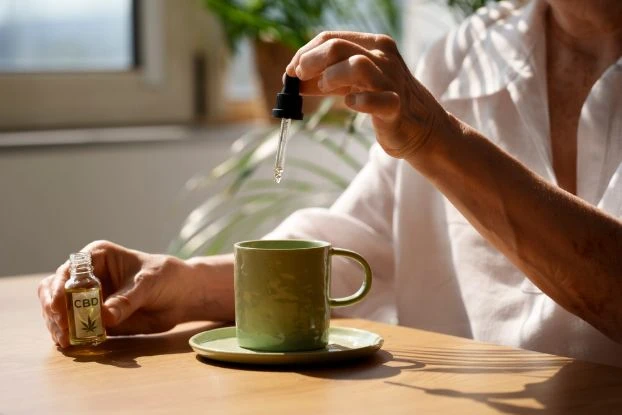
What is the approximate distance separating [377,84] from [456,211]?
0.46 m

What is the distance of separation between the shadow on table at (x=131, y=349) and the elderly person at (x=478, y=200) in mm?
22

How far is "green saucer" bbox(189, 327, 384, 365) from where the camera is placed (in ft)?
3.16

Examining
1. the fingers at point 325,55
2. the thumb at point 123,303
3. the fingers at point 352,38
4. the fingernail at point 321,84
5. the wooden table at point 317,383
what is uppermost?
the fingers at point 352,38

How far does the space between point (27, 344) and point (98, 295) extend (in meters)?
0.10

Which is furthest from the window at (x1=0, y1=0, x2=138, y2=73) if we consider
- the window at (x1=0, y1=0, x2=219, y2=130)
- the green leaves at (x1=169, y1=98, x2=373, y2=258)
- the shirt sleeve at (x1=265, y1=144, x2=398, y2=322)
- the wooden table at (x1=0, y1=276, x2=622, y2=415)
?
the wooden table at (x1=0, y1=276, x2=622, y2=415)

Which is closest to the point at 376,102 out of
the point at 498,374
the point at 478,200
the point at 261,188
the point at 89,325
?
the point at 478,200

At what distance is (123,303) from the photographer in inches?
44.0

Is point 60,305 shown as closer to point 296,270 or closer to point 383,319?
point 296,270

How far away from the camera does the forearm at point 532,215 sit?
102 centimetres

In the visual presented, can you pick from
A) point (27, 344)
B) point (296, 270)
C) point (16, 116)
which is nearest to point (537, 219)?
point (296, 270)

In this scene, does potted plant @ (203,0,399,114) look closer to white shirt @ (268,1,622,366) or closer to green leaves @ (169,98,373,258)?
green leaves @ (169,98,373,258)

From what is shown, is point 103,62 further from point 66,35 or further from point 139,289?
point 139,289

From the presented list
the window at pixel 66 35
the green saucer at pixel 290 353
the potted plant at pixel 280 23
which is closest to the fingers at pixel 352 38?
the green saucer at pixel 290 353

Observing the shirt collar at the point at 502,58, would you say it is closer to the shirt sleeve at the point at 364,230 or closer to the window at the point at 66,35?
the shirt sleeve at the point at 364,230
